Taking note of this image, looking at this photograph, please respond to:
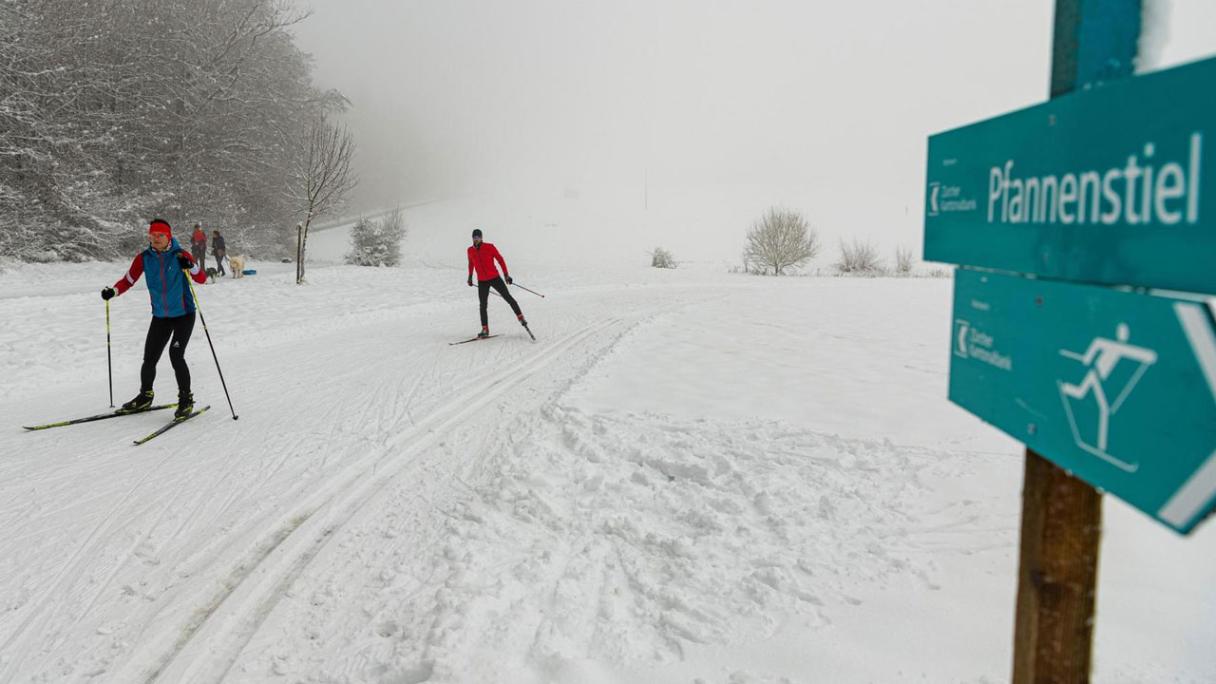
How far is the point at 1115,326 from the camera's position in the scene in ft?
4.53

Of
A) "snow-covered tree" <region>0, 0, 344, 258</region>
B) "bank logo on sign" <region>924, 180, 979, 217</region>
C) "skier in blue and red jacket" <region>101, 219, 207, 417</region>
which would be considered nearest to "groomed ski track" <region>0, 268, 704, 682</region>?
"skier in blue and red jacket" <region>101, 219, 207, 417</region>

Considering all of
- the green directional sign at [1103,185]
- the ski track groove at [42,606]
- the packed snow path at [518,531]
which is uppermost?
the green directional sign at [1103,185]

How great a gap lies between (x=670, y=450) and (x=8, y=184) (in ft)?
84.2

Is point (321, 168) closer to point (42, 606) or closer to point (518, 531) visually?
point (42, 606)

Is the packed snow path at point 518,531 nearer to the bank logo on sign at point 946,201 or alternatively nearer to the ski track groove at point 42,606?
the ski track groove at point 42,606

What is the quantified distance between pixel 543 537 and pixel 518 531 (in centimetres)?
19

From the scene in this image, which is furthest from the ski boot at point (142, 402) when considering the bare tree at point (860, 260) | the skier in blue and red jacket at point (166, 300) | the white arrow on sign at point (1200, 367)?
the bare tree at point (860, 260)

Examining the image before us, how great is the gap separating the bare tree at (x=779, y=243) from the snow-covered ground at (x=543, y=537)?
96.4ft

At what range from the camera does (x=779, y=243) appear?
122 feet

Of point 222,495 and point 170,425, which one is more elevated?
point 170,425

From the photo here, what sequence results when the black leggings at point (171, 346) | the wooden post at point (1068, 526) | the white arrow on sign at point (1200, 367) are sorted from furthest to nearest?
1. the black leggings at point (171, 346)
2. the wooden post at point (1068, 526)
3. the white arrow on sign at point (1200, 367)

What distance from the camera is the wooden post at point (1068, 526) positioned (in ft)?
5.10

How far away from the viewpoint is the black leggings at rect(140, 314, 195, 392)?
6992mm

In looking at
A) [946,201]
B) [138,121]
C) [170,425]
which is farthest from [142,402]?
[138,121]
